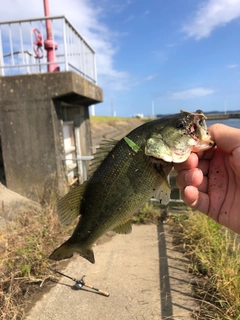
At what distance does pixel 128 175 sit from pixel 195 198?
0.69 m

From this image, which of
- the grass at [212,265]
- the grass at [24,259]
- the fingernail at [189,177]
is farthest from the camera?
the grass at [24,259]

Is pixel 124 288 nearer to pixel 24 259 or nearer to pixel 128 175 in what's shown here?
pixel 24 259

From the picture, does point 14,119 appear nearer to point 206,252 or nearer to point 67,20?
point 67,20

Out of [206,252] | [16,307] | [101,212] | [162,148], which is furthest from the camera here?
[206,252]

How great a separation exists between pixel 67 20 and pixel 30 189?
14.5 ft

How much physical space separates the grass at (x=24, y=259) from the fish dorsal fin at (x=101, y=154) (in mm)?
2202

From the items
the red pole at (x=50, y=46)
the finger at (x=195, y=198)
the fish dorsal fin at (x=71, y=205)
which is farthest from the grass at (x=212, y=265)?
the red pole at (x=50, y=46)

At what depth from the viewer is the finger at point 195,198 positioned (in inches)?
95.4

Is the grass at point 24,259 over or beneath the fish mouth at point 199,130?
beneath

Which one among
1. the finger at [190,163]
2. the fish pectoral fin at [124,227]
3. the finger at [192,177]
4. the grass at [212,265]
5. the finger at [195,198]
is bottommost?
the grass at [212,265]

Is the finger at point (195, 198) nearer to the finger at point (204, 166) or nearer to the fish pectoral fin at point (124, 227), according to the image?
the finger at point (204, 166)

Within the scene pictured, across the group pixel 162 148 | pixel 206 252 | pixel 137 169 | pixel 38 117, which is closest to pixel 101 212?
pixel 137 169

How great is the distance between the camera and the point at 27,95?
673 centimetres

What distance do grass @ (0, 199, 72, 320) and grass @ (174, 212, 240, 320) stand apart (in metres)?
2.33
